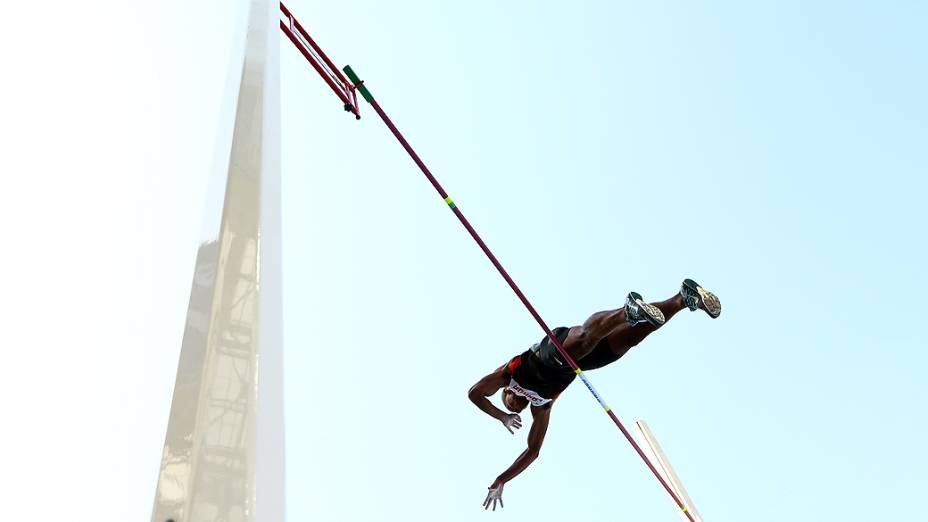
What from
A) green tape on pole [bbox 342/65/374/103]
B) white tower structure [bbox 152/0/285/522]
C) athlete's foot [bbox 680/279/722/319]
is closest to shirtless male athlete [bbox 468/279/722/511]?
athlete's foot [bbox 680/279/722/319]

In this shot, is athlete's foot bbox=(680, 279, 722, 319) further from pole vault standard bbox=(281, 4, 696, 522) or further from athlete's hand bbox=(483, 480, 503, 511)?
athlete's hand bbox=(483, 480, 503, 511)

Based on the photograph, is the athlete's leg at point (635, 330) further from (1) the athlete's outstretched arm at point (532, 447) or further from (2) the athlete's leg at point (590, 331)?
(1) the athlete's outstretched arm at point (532, 447)

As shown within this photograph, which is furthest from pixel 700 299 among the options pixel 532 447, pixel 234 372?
pixel 234 372

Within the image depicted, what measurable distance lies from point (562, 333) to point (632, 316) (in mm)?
1447

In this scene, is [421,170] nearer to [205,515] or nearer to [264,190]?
[264,190]

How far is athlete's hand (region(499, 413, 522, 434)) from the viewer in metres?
7.59

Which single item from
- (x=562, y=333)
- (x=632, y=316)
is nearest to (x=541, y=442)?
(x=562, y=333)

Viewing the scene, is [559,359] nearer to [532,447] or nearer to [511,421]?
[511,421]

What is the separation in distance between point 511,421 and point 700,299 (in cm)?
239

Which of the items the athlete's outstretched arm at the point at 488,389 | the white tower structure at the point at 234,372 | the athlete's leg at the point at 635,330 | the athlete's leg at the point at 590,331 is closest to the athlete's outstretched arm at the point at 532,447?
the athlete's outstretched arm at the point at 488,389

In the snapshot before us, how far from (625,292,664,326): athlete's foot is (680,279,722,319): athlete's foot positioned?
0.23 m

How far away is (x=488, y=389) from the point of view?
8.00m

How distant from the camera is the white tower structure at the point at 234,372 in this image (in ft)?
3.49

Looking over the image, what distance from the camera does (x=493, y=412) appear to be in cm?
773
